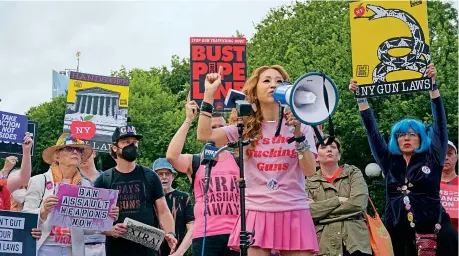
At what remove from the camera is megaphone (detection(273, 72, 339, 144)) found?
16.5 ft

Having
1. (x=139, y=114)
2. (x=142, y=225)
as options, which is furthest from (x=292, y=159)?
(x=139, y=114)

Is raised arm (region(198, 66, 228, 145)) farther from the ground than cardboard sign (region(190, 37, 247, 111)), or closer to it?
closer to it

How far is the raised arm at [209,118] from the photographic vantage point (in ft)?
17.9

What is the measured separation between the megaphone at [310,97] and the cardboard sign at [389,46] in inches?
101

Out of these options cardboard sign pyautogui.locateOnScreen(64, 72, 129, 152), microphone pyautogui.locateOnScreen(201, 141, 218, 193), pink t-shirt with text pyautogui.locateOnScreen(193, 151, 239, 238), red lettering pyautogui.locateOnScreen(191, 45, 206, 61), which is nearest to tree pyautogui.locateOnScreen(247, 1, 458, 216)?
cardboard sign pyautogui.locateOnScreen(64, 72, 129, 152)

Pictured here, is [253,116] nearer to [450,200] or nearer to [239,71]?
[450,200]

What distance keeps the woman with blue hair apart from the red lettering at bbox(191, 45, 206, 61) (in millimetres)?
2847

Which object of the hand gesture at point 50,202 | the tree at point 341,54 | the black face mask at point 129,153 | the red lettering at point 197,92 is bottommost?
the hand gesture at point 50,202

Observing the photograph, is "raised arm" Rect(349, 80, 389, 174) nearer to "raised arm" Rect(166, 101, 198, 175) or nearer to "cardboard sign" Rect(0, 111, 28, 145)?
"raised arm" Rect(166, 101, 198, 175)

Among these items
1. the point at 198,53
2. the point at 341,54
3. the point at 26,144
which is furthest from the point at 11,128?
the point at 341,54

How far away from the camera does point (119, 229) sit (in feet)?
23.0

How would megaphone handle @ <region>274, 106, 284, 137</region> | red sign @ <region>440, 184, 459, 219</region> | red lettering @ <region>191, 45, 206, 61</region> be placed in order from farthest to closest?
red lettering @ <region>191, 45, 206, 61</region> < red sign @ <region>440, 184, 459, 219</region> < megaphone handle @ <region>274, 106, 284, 137</region>

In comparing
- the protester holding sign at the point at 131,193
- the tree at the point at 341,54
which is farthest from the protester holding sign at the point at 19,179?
the tree at the point at 341,54

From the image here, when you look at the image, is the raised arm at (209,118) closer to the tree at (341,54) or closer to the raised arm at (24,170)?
the raised arm at (24,170)
